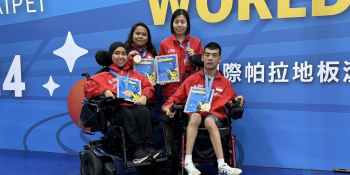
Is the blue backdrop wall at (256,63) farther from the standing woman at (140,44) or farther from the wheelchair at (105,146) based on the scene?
the wheelchair at (105,146)

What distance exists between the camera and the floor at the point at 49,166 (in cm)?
350

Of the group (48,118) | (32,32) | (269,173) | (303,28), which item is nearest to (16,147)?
(48,118)

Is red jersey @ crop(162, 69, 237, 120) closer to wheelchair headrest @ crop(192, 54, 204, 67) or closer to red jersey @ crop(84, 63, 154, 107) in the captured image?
wheelchair headrest @ crop(192, 54, 204, 67)

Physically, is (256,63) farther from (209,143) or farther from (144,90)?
(144,90)

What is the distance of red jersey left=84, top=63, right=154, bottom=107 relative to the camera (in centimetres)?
311

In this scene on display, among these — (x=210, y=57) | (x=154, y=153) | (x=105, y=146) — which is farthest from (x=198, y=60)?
(x=105, y=146)

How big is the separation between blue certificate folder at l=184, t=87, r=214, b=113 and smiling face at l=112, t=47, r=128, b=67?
799mm

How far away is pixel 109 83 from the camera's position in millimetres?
3297

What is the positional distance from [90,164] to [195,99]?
1225 mm

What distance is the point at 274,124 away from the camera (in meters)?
3.62

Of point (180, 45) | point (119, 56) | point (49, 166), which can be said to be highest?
point (180, 45)

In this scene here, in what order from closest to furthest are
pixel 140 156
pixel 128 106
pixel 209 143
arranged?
1. pixel 140 156
2. pixel 209 143
3. pixel 128 106

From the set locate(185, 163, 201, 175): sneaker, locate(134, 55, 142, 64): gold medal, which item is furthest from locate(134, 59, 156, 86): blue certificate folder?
locate(185, 163, 201, 175): sneaker

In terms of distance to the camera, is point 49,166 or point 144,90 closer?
point 144,90
